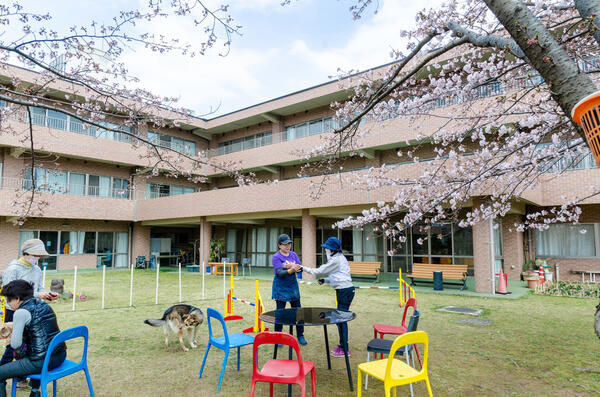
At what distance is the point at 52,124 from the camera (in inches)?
829

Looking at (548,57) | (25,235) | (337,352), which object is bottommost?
(337,352)

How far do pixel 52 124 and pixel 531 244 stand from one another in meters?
26.2

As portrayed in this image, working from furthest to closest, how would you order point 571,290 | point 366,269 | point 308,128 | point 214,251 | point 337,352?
point 214,251 < point 308,128 < point 366,269 < point 571,290 < point 337,352

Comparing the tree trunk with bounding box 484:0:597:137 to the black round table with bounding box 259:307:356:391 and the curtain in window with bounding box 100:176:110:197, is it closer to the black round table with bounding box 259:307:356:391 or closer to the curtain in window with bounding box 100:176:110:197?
the black round table with bounding box 259:307:356:391

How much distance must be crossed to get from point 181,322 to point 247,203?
12.8 metres

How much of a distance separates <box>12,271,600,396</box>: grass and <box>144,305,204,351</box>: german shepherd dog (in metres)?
0.26

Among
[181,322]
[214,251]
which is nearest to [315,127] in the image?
[214,251]

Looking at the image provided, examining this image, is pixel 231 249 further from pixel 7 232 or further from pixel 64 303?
pixel 64 303

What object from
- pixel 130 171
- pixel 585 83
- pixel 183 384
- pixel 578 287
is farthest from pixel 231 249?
pixel 585 83

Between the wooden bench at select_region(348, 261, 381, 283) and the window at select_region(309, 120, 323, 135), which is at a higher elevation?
the window at select_region(309, 120, 323, 135)

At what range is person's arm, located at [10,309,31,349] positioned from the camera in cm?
339

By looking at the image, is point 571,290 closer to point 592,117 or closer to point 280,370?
point 280,370

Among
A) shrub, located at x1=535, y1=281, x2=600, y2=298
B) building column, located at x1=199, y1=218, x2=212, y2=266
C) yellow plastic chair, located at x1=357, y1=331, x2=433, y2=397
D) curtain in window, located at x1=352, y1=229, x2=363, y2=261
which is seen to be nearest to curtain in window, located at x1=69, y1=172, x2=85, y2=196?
building column, located at x1=199, y1=218, x2=212, y2=266

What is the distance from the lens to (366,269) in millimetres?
16109
